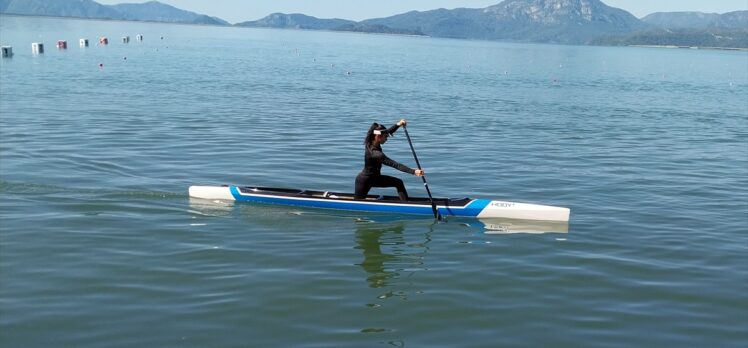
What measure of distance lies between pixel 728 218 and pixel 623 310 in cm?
784

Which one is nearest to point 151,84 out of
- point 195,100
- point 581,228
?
point 195,100

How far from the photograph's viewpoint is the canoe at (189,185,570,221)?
1695 centimetres

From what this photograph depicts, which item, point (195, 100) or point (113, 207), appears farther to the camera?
point (195, 100)

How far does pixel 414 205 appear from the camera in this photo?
1709 cm

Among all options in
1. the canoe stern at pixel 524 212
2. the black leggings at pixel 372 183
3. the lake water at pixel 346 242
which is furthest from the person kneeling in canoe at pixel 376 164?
the canoe stern at pixel 524 212

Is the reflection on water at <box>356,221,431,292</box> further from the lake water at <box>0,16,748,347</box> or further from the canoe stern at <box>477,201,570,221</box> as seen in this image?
the canoe stern at <box>477,201,570,221</box>

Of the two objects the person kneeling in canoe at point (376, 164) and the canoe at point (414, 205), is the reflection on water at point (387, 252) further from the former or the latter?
the person kneeling in canoe at point (376, 164)

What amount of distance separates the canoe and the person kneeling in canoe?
0.26 metres

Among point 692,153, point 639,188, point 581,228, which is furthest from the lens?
point 692,153

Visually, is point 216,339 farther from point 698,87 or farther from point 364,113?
point 698,87

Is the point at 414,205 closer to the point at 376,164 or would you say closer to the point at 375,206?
the point at 375,206

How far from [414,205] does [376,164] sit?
1214 mm

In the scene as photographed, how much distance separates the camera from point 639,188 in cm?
2152

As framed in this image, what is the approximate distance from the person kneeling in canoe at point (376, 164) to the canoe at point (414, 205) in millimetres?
257
